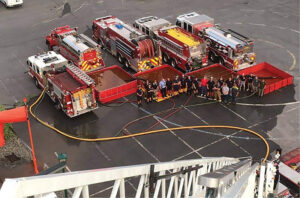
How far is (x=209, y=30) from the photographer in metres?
30.0

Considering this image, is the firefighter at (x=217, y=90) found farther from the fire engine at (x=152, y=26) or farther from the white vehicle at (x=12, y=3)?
the white vehicle at (x=12, y=3)

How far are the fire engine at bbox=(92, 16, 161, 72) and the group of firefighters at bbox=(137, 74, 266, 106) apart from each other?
2.70 m

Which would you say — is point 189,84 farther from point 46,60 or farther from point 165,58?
point 46,60

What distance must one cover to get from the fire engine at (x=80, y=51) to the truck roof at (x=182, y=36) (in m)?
5.41

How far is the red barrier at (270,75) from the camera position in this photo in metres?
25.9

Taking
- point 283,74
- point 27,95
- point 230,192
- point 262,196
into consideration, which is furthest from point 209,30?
point 230,192

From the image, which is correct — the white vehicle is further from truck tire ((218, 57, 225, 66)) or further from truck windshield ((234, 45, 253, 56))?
truck windshield ((234, 45, 253, 56))

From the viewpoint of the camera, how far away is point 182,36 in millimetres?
29375

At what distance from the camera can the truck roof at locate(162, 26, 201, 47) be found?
28391mm

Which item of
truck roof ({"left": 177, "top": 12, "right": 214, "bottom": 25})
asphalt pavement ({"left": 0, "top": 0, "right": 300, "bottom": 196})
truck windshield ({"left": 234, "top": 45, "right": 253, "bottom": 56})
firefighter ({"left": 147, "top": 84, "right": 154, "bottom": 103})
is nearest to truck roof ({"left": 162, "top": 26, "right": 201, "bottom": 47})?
truck roof ({"left": 177, "top": 12, "right": 214, "bottom": 25})

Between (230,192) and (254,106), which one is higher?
(230,192)

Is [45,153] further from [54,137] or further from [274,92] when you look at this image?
[274,92]

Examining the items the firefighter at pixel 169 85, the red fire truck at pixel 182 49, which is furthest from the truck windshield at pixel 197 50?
the firefighter at pixel 169 85

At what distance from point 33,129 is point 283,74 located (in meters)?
15.5
